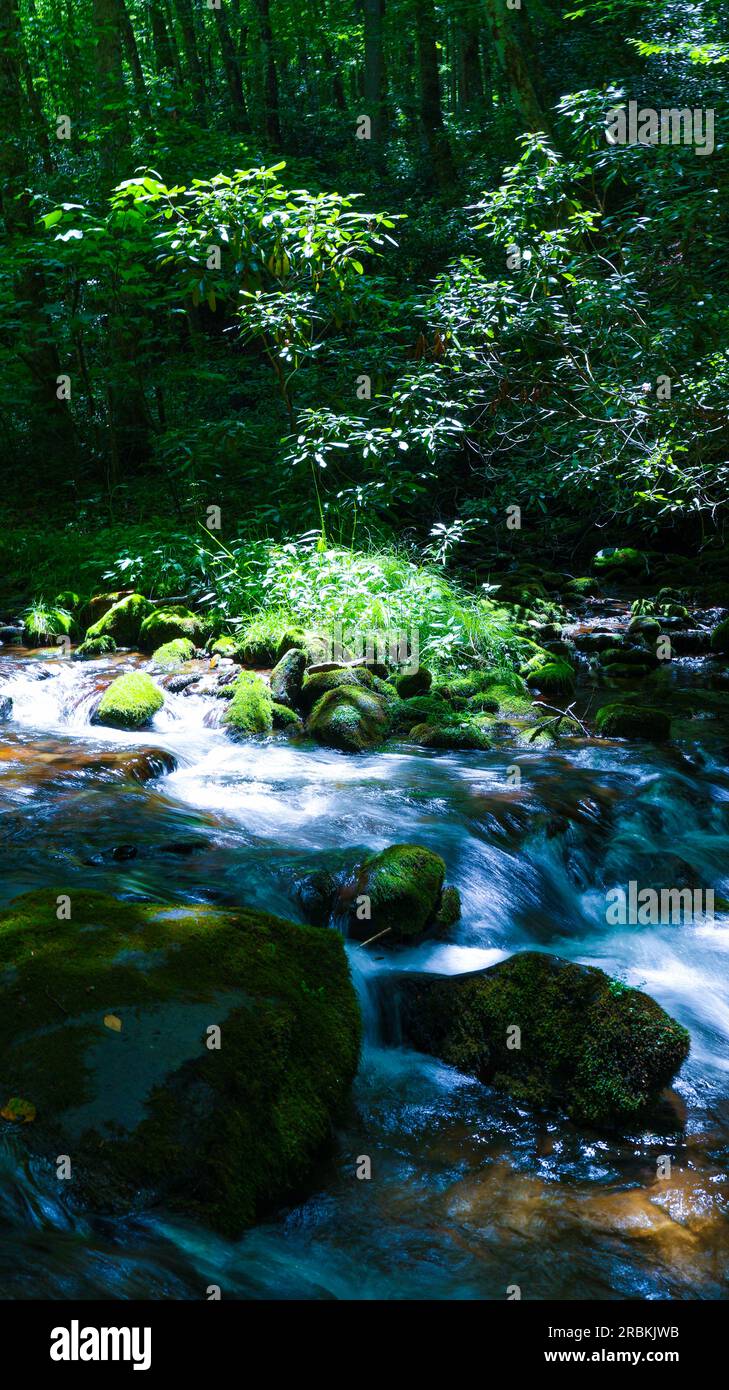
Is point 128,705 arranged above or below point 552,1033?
above

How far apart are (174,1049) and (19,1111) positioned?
1.58 feet

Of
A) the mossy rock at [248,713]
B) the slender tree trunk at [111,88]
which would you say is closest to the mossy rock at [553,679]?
the mossy rock at [248,713]

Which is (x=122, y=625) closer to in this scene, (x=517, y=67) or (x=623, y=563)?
(x=623, y=563)

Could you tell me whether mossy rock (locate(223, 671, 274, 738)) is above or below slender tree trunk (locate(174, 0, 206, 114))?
below

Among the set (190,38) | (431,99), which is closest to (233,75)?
(190,38)

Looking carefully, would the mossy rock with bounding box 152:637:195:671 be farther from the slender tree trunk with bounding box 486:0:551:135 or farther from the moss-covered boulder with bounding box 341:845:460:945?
the slender tree trunk with bounding box 486:0:551:135

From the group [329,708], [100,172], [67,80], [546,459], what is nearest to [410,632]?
[329,708]

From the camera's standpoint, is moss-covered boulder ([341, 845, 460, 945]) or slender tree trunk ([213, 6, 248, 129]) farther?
slender tree trunk ([213, 6, 248, 129])

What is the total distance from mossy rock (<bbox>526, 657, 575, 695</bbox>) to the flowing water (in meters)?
1.25

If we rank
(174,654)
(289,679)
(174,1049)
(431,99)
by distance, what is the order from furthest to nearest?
1. (431,99)
2. (174,654)
3. (289,679)
4. (174,1049)

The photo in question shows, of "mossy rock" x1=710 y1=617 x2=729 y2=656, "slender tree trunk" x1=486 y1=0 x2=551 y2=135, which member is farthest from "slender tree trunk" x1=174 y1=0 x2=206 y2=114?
"mossy rock" x1=710 y1=617 x2=729 y2=656

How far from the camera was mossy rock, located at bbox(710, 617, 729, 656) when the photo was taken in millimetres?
10250

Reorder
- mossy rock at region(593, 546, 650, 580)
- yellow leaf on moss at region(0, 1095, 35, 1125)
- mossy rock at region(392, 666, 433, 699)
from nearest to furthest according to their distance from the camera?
yellow leaf on moss at region(0, 1095, 35, 1125) < mossy rock at region(392, 666, 433, 699) < mossy rock at region(593, 546, 650, 580)

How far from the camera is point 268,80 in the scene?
2155cm
